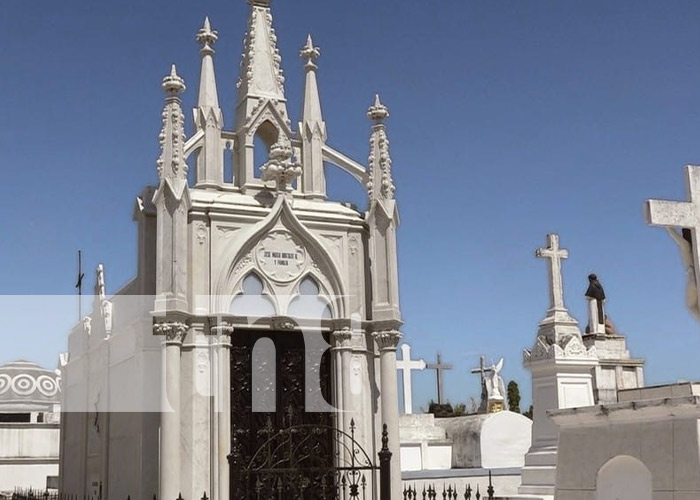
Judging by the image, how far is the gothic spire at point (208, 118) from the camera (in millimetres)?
14984

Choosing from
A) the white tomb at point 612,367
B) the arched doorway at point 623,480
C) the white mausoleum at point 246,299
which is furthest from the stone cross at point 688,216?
the white tomb at point 612,367

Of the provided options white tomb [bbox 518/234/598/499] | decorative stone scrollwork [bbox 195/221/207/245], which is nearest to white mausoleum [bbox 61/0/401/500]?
decorative stone scrollwork [bbox 195/221/207/245]

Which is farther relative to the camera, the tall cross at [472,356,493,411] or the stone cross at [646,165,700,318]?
the tall cross at [472,356,493,411]

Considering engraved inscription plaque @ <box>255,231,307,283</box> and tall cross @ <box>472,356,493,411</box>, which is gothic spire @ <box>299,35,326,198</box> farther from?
tall cross @ <box>472,356,493,411</box>

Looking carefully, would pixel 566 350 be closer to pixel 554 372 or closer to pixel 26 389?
pixel 554 372

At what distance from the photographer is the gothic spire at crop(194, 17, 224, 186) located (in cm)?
1498

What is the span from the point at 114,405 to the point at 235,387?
2.83 m

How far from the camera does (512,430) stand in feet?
68.0

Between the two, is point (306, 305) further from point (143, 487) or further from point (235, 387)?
point (143, 487)

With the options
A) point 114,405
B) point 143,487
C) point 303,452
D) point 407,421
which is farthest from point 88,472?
point 407,421

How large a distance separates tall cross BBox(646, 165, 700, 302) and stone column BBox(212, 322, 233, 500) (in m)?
7.08

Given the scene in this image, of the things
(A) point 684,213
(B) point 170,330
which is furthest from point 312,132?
(A) point 684,213

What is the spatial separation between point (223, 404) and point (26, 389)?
1944cm

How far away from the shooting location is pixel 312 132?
15797 millimetres
